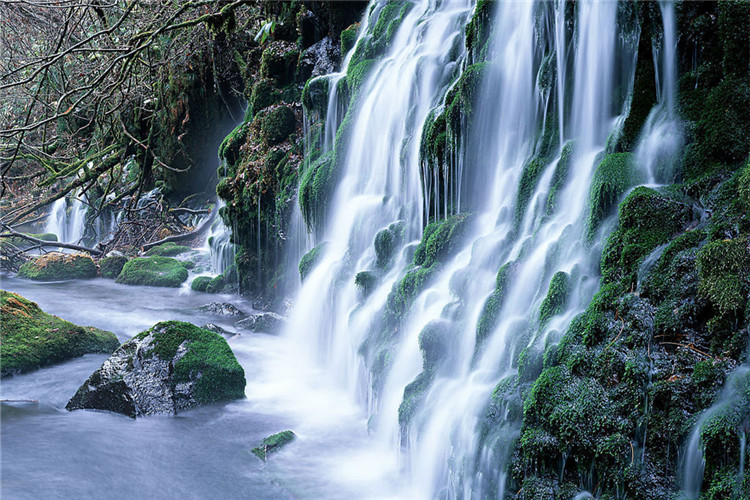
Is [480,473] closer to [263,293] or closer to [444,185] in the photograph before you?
[444,185]

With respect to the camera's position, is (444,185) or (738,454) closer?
(738,454)

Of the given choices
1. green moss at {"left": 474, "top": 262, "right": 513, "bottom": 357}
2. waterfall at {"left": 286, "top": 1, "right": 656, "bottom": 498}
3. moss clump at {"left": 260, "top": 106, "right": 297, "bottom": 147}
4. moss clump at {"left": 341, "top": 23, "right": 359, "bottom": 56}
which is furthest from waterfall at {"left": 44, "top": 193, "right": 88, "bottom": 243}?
green moss at {"left": 474, "top": 262, "right": 513, "bottom": 357}

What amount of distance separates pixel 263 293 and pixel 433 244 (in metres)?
5.36

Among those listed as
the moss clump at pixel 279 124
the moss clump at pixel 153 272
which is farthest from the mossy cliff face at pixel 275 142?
the moss clump at pixel 153 272

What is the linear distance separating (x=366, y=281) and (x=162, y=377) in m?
2.53

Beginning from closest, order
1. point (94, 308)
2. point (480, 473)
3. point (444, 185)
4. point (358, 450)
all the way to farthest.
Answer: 1. point (480, 473)
2. point (358, 450)
3. point (444, 185)
4. point (94, 308)

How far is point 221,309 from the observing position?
34.0ft

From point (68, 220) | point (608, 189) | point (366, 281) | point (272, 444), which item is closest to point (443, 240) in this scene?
point (366, 281)

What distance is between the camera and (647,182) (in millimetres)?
4625

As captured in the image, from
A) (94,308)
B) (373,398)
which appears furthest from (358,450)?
(94,308)

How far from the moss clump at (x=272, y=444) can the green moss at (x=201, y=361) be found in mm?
1073

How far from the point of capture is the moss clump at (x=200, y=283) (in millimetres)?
12545

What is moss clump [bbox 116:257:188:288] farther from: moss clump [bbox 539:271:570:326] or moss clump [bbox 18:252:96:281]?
moss clump [bbox 539:271:570:326]

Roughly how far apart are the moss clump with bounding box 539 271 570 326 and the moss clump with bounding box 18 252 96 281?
1260 centimetres
